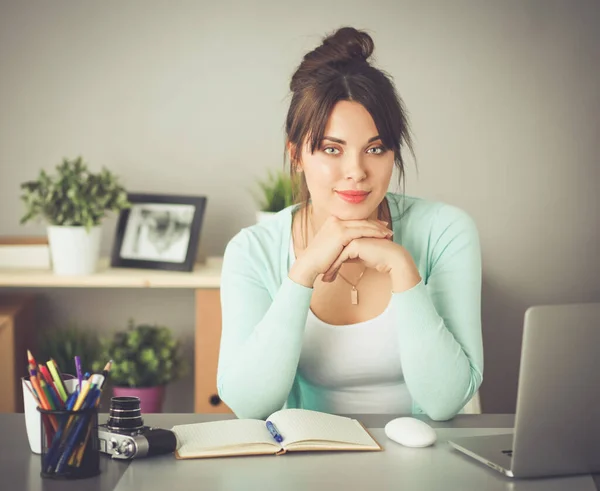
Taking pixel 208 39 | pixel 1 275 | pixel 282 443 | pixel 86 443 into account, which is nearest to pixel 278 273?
pixel 282 443

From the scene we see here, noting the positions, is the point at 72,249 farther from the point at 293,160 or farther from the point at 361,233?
the point at 361,233

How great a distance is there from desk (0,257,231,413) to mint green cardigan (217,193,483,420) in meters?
0.86

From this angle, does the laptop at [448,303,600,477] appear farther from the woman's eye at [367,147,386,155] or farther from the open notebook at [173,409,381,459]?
the woman's eye at [367,147,386,155]

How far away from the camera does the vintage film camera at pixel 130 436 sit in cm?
115

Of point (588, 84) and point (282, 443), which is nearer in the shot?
point (282, 443)

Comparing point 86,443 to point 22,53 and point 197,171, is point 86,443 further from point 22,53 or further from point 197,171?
point 22,53

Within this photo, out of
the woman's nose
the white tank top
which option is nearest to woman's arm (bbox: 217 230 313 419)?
the white tank top

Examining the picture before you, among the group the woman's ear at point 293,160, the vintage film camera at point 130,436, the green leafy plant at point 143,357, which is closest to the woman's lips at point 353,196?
the woman's ear at point 293,160

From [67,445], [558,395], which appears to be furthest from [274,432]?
[558,395]

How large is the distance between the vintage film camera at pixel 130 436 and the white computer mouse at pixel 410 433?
322 mm

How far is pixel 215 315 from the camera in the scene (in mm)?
2561

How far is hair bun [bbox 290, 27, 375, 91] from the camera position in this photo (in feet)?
5.31

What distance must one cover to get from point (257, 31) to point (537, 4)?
0.98 m

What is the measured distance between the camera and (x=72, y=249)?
2521mm
